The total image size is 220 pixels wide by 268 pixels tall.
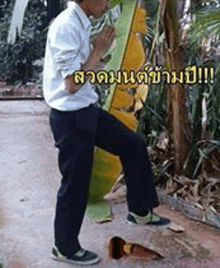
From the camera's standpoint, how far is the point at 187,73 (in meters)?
3.58

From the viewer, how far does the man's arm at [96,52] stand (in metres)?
2.50

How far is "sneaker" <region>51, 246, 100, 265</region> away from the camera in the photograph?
2725 mm

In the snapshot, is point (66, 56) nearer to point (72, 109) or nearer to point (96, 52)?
point (96, 52)

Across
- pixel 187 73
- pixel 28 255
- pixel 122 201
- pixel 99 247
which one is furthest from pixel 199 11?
pixel 28 255

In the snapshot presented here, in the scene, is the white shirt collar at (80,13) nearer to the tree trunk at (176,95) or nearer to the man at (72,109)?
the man at (72,109)

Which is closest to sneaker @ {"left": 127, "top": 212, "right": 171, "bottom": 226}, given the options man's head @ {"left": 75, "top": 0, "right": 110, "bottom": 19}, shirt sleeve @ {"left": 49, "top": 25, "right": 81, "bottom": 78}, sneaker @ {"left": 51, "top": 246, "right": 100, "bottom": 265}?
sneaker @ {"left": 51, "top": 246, "right": 100, "bottom": 265}

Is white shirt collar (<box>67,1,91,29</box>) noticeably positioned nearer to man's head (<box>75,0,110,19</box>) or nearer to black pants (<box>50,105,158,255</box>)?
man's head (<box>75,0,110,19</box>)

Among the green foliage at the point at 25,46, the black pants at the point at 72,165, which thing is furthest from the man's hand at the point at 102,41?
the green foliage at the point at 25,46

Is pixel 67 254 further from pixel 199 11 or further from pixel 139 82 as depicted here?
pixel 199 11

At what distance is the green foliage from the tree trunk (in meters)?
7.06

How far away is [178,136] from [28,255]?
1.39 m

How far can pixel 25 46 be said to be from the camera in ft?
34.8

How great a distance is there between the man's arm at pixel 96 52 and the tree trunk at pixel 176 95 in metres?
0.87

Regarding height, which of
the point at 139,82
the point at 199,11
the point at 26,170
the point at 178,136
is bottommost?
the point at 26,170
